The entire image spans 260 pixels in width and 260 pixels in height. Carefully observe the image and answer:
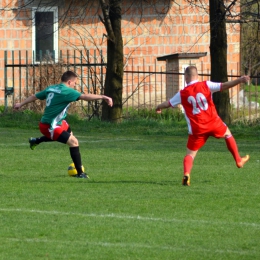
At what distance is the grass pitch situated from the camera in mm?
7242

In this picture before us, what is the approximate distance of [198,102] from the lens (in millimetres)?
11352

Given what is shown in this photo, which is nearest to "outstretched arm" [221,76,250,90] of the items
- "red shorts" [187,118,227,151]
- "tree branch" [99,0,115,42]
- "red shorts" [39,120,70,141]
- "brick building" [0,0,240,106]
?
"red shorts" [187,118,227,151]

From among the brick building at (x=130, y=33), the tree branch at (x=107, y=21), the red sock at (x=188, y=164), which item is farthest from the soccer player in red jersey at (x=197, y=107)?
the brick building at (x=130, y=33)

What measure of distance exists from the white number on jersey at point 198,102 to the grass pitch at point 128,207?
3.28 ft

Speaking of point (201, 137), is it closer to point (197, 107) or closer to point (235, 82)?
point (197, 107)

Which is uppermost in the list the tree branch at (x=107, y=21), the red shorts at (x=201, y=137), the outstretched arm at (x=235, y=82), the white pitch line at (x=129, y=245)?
the tree branch at (x=107, y=21)

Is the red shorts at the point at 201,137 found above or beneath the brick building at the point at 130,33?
beneath

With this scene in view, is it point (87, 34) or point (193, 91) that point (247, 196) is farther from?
point (87, 34)

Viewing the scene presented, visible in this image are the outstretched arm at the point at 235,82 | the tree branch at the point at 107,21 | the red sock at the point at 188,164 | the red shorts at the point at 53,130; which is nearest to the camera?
the outstretched arm at the point at 235,82

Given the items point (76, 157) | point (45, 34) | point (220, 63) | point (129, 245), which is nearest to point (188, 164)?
point (76, 157)

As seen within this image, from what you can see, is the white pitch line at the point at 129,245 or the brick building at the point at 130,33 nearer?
the white pitch line at the point at 129,245

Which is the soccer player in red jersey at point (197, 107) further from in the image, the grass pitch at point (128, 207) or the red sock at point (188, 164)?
the grass pitch at point (128, 207)

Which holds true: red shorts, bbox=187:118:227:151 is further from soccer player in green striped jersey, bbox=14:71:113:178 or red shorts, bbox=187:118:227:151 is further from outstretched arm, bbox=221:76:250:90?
soccer player in green striped jersey, bbox=14:71:113:178

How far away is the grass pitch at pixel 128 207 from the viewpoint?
724cm
